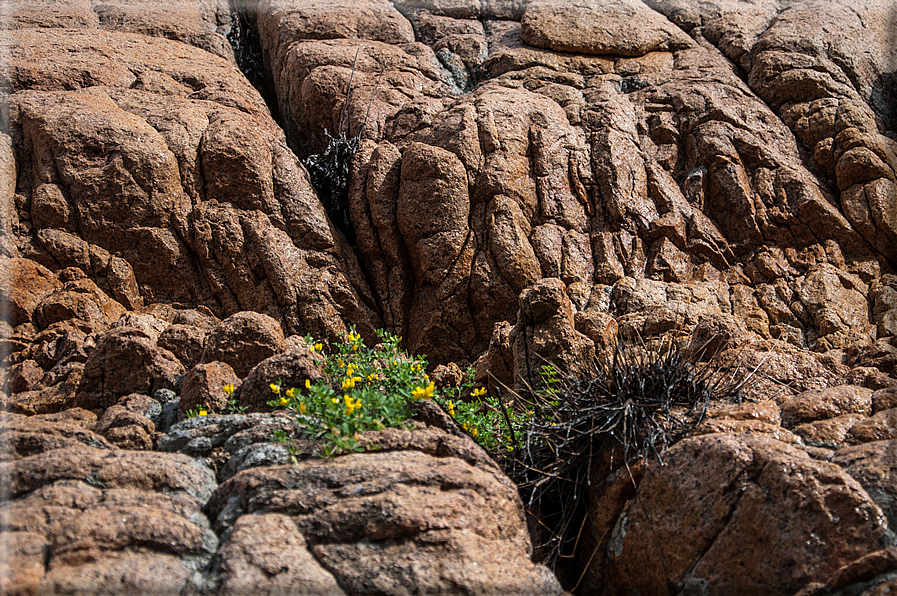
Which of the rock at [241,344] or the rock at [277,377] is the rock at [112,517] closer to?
the rock at [277,377]

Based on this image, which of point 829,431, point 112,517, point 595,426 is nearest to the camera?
point 112,517

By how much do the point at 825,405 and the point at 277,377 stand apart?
328 cm

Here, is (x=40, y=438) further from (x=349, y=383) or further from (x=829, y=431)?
(x=829, y=431)

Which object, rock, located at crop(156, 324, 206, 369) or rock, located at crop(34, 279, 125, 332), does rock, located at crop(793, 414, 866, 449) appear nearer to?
rock, located at crop(156, 324, 206, 369)

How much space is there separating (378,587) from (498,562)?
0.58 metres

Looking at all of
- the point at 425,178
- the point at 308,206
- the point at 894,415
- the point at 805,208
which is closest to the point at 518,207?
the point at 425,178

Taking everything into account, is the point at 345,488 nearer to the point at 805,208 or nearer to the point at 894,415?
the point at 894,415

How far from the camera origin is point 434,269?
7.59 metres

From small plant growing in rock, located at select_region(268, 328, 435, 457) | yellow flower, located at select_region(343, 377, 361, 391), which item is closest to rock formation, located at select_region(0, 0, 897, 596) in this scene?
small plant growing in rock, located at select_region(268, 328, 435, 457)

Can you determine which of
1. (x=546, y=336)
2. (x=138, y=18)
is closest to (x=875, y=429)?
(x=546, y=336)

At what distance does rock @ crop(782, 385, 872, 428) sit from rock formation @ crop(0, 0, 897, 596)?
0.02 meters

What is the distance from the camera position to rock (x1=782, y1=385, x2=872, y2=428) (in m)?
Answer: 4.21

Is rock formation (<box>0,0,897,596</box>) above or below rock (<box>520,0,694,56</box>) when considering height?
below

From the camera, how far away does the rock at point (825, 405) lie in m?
4.21
